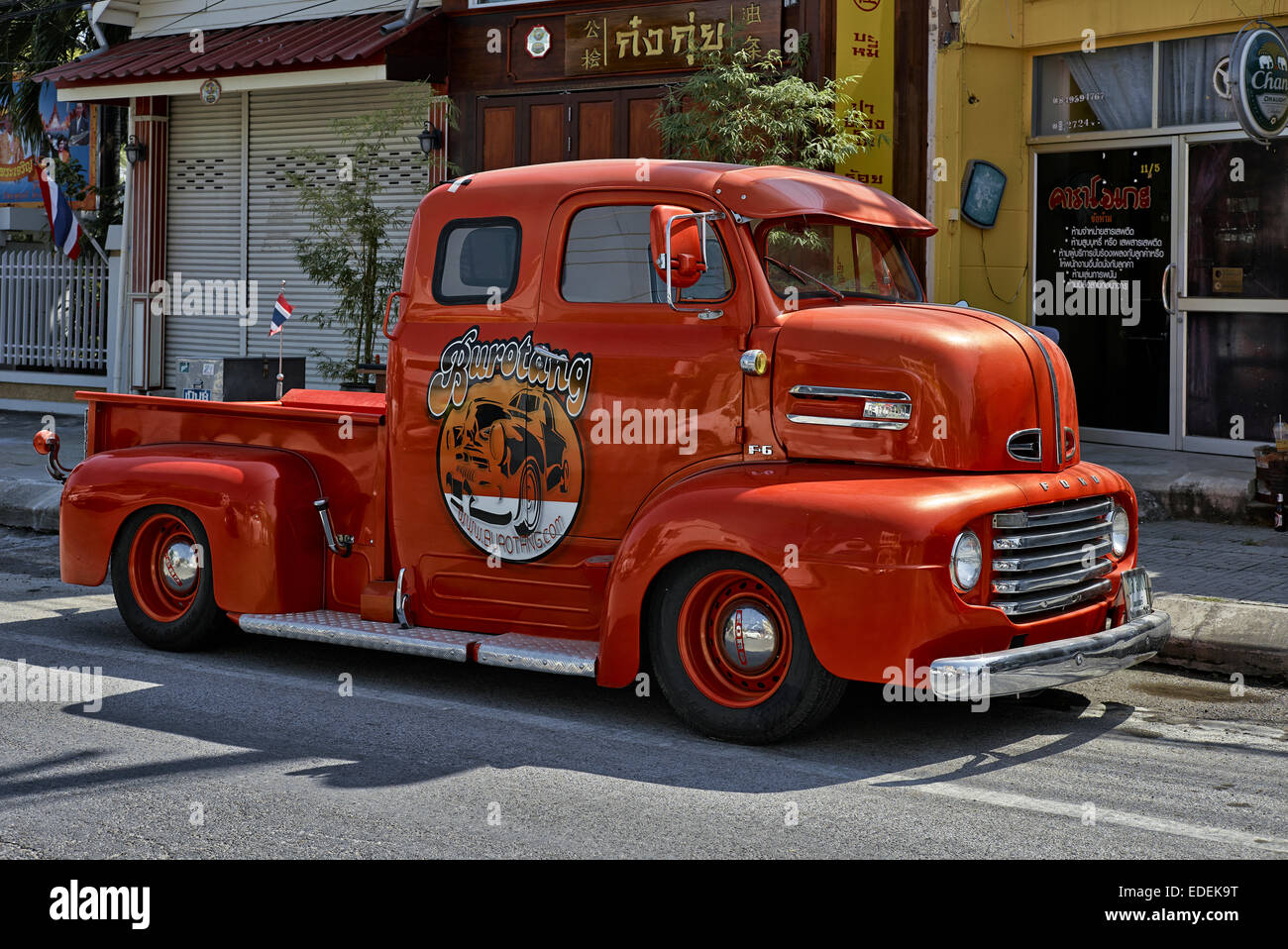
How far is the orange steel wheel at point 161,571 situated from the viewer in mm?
7883

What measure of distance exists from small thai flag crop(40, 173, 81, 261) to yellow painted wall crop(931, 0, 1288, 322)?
11744 millimetres

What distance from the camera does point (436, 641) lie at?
682 centimetres

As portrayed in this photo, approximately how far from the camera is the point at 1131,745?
628 centimetres

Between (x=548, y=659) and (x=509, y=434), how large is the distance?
1039 millimetres

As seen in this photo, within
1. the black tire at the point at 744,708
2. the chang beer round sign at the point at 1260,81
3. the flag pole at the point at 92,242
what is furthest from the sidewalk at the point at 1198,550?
the flag pole at the point at 92,242

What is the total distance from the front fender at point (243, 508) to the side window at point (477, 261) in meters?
1.20

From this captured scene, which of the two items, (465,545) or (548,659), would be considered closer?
(548,659)

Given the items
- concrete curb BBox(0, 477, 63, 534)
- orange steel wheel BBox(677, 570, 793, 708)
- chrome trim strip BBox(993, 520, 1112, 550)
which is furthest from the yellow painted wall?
orange steel wheel BBox(677, 570, 793, 708)

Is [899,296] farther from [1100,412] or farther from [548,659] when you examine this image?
[1100,412]

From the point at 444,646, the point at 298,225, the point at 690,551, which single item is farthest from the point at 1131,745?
the point at 298,225

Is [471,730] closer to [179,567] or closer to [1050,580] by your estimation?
[179,567]

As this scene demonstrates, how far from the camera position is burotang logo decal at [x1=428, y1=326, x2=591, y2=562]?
670 centimetres

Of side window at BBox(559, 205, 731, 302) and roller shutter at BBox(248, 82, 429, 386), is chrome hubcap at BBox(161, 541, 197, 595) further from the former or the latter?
roller shutter at BBox(248, 82, 429, 386)

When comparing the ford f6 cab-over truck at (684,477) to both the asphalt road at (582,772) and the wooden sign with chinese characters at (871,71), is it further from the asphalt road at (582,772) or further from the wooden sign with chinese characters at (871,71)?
the wooden sign with chinese characters at (871,71)
